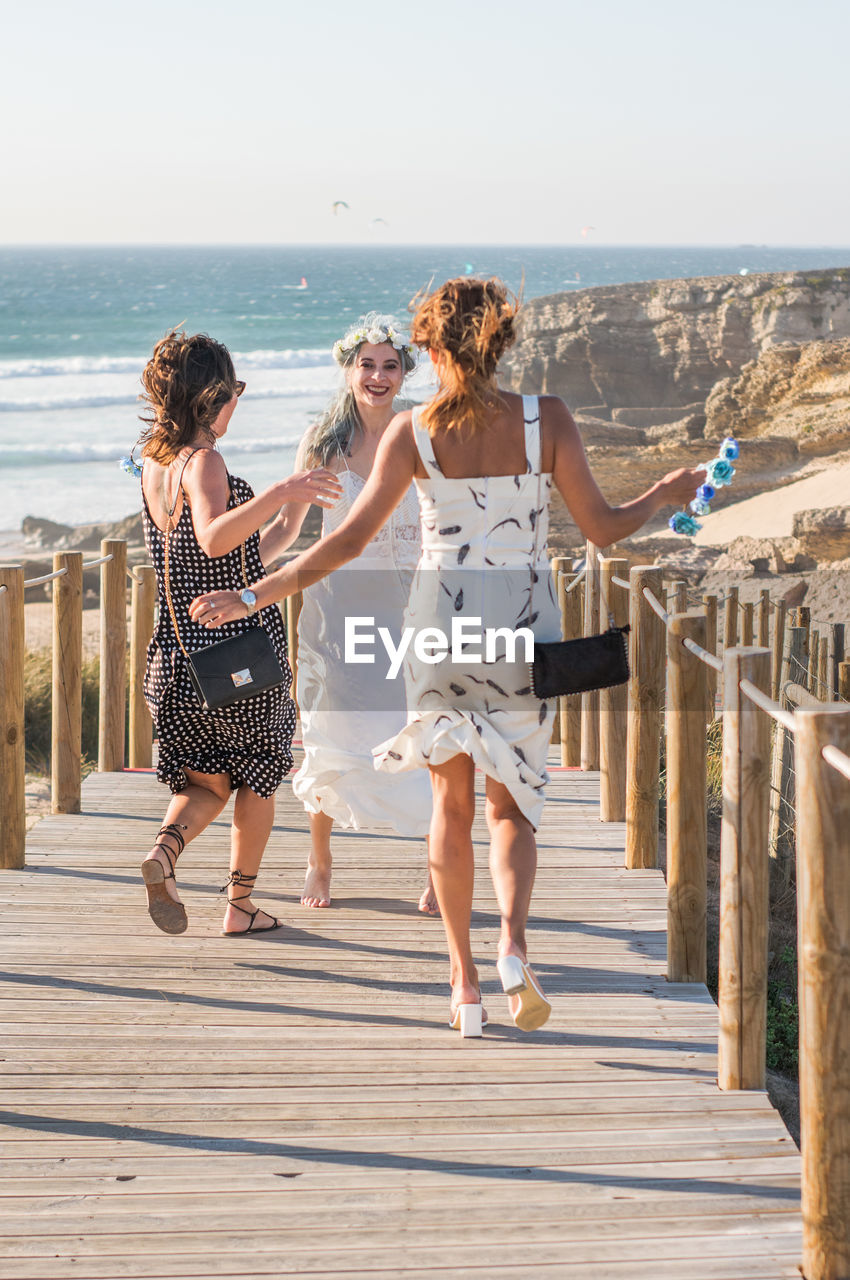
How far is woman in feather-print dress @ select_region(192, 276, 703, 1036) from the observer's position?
289 cm

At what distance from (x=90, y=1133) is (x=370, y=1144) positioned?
0.59 m

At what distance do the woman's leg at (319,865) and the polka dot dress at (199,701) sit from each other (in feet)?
1.40

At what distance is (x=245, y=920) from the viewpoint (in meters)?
4.02

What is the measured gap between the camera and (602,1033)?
3305 mm

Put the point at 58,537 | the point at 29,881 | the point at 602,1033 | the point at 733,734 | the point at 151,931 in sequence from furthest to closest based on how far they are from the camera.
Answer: the point at 58,537 → the point at 29,881 → the point at 151,931 → the point at 602,1033 → the point at 733,734

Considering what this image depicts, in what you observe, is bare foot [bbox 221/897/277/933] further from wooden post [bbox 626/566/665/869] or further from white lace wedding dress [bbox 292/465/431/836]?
wooden post [bbox 626/566/665/869]

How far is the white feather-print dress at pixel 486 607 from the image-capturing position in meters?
2.96

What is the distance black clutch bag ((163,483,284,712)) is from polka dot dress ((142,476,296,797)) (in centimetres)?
10

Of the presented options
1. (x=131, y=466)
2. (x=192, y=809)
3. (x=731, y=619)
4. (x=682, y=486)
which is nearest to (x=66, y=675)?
(x=131, y=466)

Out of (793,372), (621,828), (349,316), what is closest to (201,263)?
(349,316)

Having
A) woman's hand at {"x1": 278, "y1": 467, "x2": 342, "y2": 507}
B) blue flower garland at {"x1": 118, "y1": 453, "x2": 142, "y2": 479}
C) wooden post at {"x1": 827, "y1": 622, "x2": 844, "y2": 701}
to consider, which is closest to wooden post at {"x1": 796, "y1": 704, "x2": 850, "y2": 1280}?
woman's hand at {"x1": 278, "y1": 467, "x2": 342, "y2": 507}

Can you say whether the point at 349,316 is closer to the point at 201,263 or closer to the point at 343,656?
the point at 201,263

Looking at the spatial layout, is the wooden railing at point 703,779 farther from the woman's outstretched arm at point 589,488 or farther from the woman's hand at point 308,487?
the woman's hand at point 308,487

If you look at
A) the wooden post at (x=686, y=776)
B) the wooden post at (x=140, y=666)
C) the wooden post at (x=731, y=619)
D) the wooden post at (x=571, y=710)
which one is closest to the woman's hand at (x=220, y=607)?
the wooden post at (x=686, y=776)
